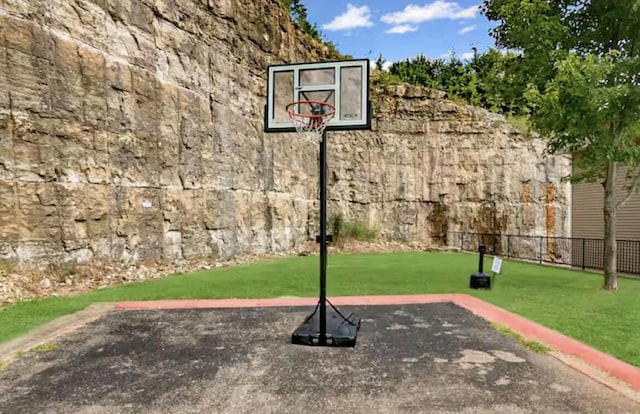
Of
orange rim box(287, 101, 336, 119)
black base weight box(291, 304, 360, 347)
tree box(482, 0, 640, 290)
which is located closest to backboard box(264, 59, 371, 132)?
orange rim box(287, 101, 336, 119)

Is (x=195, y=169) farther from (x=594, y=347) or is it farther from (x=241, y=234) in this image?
(x=594, y=347)

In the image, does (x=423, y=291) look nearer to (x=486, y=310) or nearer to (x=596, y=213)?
(x=486, y=310)

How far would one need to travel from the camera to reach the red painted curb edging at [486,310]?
494 centimetres

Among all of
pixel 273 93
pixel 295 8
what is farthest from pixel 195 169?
pixel 295 8

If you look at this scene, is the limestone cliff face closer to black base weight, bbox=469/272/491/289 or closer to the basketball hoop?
the basketball hoop

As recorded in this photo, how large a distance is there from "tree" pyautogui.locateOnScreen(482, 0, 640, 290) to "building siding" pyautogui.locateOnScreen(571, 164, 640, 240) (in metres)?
7.16

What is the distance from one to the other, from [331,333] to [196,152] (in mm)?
10990

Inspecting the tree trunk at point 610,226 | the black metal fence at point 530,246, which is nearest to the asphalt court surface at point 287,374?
the tree trunk at point 610,226

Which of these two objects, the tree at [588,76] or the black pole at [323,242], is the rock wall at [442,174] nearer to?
the tree at [588,76]

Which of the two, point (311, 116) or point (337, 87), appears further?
point (311, 116)

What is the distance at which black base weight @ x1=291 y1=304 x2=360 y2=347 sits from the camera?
596cm

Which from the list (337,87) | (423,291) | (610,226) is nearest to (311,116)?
(337,87)

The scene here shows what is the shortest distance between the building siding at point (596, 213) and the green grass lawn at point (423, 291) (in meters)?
4.30

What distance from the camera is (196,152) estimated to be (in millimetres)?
15484
